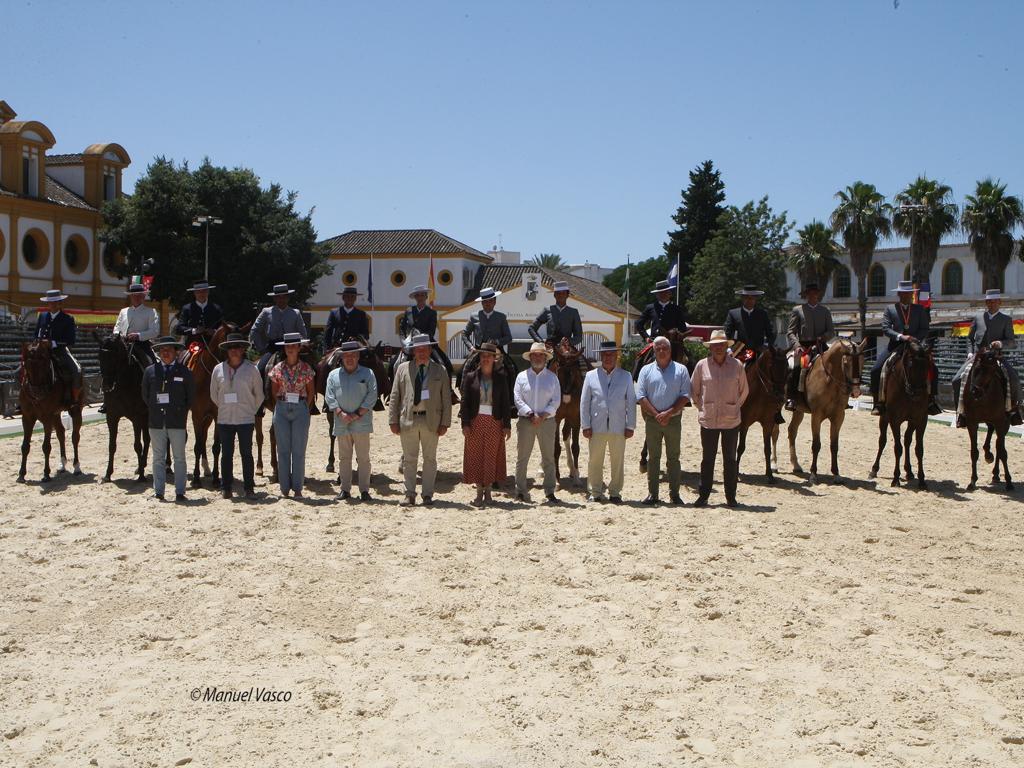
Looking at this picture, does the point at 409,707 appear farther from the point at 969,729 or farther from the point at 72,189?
the point at 72,189

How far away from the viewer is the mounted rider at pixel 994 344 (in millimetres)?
13109

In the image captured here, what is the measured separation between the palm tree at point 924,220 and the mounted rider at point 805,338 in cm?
3433

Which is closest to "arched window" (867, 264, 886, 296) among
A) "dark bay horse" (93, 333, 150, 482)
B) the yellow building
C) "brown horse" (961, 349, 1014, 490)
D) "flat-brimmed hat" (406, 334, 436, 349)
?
the yellow building

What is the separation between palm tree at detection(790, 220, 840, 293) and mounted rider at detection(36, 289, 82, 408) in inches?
1857

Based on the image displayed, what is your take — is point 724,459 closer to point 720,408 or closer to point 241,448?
point 720,408

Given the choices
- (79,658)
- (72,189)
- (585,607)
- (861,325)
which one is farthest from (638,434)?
(72,189)

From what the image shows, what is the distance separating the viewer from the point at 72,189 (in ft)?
160

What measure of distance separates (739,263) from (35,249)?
40.1 metres

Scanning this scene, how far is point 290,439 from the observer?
11633 mm

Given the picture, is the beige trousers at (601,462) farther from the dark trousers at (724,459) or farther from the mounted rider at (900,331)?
the mounted rider at (900,331)

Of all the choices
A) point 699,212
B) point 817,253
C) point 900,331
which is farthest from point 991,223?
point 900,331

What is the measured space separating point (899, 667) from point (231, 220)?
158 feet

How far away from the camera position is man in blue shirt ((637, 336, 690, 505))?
36.7 feet

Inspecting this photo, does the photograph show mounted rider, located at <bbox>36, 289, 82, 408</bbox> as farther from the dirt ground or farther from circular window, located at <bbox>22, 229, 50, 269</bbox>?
circular window, located at <bbox>22, 229, 50, 269</bbox>
